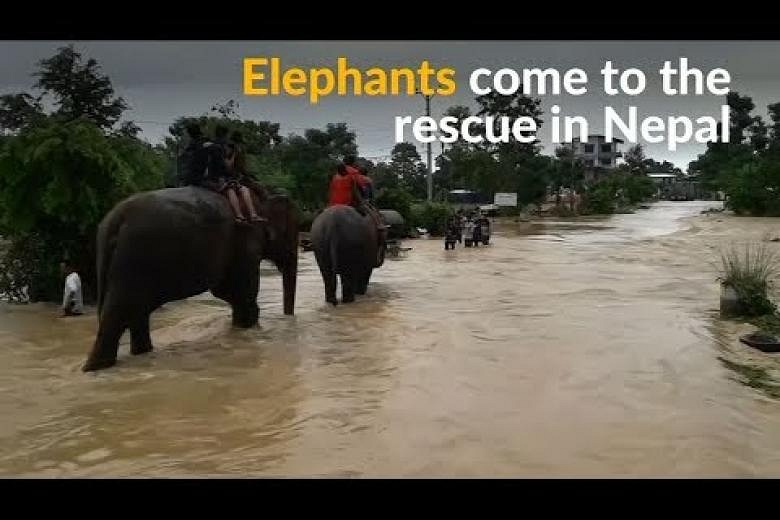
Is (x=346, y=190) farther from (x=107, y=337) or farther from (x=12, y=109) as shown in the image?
(x=12, y=109)

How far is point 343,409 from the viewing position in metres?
6.46

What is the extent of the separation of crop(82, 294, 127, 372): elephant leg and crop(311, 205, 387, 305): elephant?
15.4ft

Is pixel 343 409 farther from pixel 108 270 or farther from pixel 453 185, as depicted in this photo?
pixel 453 185

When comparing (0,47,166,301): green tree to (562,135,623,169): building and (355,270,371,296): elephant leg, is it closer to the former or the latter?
(355,270,371,296): elephant leg

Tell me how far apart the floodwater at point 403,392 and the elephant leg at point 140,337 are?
0.54 ft

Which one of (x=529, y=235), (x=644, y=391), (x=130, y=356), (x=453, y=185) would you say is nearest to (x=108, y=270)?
(x=130, y=356)

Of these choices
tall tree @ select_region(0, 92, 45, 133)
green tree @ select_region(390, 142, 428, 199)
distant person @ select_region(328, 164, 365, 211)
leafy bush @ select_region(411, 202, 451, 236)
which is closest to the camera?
distant person @ select_region(328, 164, 365, 211)

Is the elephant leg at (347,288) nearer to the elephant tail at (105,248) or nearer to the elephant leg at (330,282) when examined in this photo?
the elephant leg at (330,282)

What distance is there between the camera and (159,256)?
7867 mm

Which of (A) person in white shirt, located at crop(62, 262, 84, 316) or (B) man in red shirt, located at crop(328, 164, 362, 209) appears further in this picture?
(B) man in red shirt, located at crop(328, 164, 362, 209)

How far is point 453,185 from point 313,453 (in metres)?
51.3

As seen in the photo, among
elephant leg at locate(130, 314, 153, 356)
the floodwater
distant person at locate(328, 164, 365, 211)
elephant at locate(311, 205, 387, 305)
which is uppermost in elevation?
distant person at locate(328, 164, 365, 211)

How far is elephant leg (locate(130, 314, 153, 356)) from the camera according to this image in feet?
26.7

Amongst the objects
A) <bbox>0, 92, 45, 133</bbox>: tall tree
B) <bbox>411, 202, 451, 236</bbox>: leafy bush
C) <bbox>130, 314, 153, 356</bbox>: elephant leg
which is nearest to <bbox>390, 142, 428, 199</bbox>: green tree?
<bbox>411, 202, 451, 236</bbox>: leafy bush
